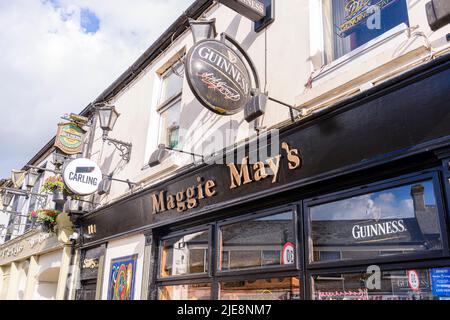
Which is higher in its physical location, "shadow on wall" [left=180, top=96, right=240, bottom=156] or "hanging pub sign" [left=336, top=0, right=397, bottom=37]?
"hanging pub sign" [left=336, top=0, right=397, bottom=37]

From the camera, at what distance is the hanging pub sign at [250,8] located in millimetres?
5148

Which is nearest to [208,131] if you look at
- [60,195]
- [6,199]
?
[60,195]

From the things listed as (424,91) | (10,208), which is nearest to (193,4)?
(424,91)

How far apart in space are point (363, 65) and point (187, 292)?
12.4 feet

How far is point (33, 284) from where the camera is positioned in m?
11.1

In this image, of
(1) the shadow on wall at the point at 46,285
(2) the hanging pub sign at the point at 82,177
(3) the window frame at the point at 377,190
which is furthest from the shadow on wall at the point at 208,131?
(1) the shadow on wall at the point at 46,285

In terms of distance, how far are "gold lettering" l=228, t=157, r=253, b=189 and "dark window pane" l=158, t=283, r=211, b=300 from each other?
4.68ft

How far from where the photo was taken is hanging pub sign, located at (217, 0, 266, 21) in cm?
515

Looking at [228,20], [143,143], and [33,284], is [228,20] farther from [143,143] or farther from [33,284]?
[33,284]

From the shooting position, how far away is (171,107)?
759 centimetres

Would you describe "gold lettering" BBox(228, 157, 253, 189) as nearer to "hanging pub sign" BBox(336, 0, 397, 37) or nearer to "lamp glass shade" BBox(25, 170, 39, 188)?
"hanging pub sign" BBox(336, 0, 397, 37)

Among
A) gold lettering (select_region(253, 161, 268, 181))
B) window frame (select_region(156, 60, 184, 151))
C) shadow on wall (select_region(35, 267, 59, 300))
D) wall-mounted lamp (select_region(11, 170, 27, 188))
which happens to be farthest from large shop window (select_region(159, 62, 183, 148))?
wall-mounted lamp (select_region(11, 170, 27, 188))

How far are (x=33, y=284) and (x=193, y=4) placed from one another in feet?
28.9
